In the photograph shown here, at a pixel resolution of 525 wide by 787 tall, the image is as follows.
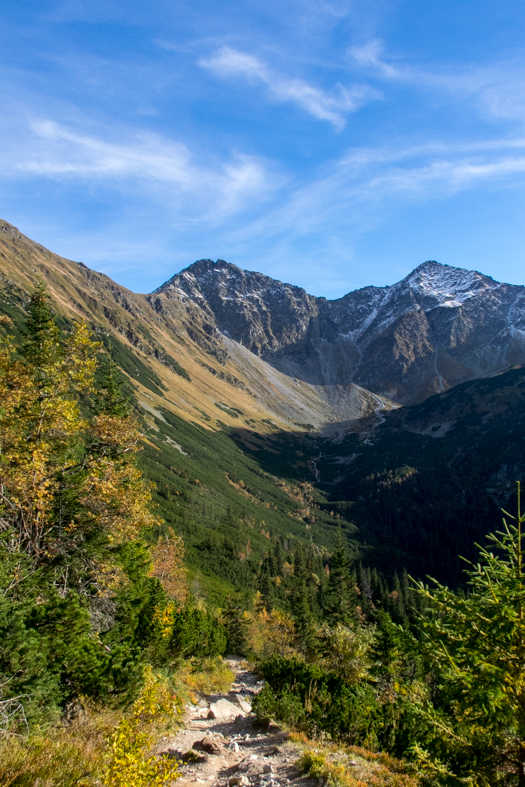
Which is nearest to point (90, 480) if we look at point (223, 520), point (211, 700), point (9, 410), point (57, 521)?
point (57, 521)

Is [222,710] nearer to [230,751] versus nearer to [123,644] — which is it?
[230,751]

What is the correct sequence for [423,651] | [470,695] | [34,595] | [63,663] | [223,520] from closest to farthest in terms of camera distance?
[470,695] → [423,651] → [63,663] → [34,595] → [223,520]

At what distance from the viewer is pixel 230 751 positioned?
12.0 meters

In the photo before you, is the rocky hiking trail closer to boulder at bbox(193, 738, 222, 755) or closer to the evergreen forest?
boulder at bbox(193, 738, 222, 755)

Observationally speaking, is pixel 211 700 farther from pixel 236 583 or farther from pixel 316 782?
pixel 236 583

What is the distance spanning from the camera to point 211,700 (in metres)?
19.8

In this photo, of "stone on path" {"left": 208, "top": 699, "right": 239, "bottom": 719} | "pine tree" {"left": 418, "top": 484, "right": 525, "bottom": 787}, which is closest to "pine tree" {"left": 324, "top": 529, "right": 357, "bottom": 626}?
"stone on path" {"left": 208, "top": 699, "right": 239, "bottom": 719}

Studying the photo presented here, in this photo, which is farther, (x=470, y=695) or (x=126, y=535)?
(x=126, y=535)

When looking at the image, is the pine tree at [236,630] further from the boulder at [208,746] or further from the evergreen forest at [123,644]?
the boulder at [208,746]

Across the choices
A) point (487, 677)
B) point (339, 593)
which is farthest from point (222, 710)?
point (339, 593)

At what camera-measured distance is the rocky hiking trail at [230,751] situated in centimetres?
982

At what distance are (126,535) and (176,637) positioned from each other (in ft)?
23.2

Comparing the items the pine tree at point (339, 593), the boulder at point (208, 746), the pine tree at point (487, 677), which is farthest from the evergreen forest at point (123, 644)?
the pine tree at point (339, 593)

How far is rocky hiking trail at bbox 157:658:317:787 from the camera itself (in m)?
9.82
